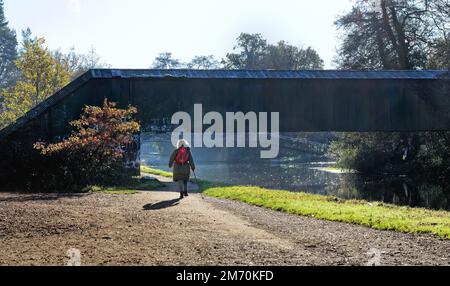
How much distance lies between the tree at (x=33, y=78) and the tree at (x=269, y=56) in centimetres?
4878

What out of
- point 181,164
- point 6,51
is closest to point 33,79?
point 181,164

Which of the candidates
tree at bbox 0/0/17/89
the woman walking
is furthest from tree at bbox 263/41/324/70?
the woman walking

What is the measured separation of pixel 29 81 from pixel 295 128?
21.0 meters

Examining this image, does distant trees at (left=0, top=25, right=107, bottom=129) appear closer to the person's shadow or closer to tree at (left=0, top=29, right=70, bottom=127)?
tree at (left=0, top=29, right=70, bottom=127)

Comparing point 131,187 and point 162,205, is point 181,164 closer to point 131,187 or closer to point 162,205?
point 162,205

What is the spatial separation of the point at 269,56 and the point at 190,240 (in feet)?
261

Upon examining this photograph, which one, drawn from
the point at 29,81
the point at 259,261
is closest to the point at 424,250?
the point at 259,261

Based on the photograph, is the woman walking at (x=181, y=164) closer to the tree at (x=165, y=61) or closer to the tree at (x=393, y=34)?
the tree at (x=393, y=34)

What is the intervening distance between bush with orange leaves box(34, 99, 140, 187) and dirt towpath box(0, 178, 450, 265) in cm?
758

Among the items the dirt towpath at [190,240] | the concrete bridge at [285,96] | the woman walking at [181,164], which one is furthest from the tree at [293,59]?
the dirt towpath at [190,240]

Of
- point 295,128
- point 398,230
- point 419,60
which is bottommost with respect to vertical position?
point 398,230

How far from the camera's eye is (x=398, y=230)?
31.3ft

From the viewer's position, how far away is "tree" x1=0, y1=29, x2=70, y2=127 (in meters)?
35.9

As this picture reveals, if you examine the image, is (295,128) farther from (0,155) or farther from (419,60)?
(0,155)
